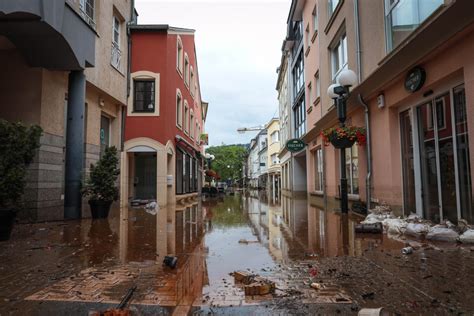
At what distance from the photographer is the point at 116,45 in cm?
1322

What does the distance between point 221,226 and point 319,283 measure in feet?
17.0

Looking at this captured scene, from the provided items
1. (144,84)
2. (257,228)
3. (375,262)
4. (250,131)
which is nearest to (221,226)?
(257,228)

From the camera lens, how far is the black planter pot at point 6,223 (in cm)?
600

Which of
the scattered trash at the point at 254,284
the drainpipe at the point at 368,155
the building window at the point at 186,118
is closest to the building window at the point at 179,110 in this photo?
the building window at the point at 186,118

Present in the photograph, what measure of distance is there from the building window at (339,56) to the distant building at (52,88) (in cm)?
831

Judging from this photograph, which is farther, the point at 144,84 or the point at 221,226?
the point at 144,84

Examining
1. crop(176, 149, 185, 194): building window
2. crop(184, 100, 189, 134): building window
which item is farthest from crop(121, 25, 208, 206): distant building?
crop(184, 100, 189, 134): building window

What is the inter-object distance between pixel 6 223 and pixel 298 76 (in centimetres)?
1959

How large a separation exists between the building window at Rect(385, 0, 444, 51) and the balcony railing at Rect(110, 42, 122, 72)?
9.20 meters

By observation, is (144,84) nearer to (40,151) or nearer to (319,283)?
(40,151)

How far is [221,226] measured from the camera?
846 centimetres

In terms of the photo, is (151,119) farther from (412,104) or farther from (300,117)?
(300,117)

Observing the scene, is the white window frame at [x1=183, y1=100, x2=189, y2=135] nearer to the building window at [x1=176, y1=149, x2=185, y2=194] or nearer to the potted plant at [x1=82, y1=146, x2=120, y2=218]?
the building window at [x1=176, y1=149, x2=185, y2=194]

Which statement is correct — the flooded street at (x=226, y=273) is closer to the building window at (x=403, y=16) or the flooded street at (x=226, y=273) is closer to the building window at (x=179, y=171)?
the building window at (x=403, y=16)
